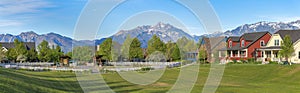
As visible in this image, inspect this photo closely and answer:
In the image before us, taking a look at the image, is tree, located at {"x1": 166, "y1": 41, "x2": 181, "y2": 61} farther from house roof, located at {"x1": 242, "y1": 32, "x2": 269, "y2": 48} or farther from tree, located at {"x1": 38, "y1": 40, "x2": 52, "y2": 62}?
tree, located at {"x1": 38, "y1": 40, "x2": 52, "y2": 62}

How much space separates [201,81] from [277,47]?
109 feet

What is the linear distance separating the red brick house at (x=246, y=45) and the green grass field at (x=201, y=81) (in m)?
22.3

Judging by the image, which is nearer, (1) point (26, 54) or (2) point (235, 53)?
(2) point (235, 53)

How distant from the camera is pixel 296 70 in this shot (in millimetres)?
45750

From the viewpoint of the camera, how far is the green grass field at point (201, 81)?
28.6m

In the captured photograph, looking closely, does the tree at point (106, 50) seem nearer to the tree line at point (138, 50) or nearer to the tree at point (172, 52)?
the tree line at point (138, 50)

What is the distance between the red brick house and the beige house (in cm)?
305

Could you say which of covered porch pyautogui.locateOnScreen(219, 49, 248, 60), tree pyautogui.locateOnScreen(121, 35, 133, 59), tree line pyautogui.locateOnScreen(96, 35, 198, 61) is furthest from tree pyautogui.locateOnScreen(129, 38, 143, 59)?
covered porch pyautogui.locateOnScreen(219, 49, 248, 60)

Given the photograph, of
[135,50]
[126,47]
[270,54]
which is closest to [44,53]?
[126,47]

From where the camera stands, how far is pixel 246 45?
79.2m

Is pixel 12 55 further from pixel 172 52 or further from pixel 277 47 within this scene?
pixel 277 47

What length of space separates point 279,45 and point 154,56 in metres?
31.5

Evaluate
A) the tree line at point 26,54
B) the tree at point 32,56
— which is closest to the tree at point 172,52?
the tree line at point 26,54

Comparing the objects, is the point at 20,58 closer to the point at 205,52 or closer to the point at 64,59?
the point at 64,59
